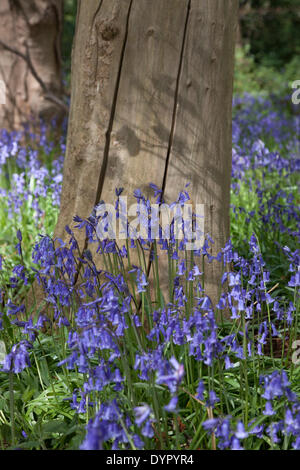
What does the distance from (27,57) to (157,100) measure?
Result: 431 cm

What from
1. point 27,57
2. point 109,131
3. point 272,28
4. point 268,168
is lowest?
point 109,131

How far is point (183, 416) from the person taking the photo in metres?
2.46

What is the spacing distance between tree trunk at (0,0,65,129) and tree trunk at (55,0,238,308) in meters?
3.74

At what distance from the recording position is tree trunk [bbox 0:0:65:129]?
22.0 feet

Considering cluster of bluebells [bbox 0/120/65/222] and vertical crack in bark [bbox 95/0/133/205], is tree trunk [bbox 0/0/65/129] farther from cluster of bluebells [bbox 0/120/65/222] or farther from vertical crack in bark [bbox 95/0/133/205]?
vertical crack in bark [bbox 95/0/133/205]

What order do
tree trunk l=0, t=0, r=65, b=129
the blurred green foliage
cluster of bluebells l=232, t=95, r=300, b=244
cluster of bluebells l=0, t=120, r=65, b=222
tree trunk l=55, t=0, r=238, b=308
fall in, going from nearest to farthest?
1. tree trunk l=55, t=0, r=238, b=308
2. cluster of bluebells l=232, t=95, r=300, b=244
3. cluster of bluebells l=0, t=120, r=65, b=222
4. tree trunk l=0, t=0, r=65, b=129
5. the blurred green foliage

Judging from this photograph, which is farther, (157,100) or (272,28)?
(272,28)

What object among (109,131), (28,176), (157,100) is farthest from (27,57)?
(157,100)

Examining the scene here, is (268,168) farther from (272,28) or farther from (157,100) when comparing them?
(272,28)

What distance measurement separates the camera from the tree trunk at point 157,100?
3.04 meters

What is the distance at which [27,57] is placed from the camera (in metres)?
6.82

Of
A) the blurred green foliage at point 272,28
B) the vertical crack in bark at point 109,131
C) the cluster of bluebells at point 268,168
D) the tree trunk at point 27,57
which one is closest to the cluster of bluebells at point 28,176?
the tree trunk at point 27,57

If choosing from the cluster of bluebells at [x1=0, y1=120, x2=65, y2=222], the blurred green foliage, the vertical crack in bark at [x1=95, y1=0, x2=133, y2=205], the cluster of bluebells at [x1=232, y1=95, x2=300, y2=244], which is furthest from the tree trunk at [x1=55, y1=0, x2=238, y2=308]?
the blurred green foliage
